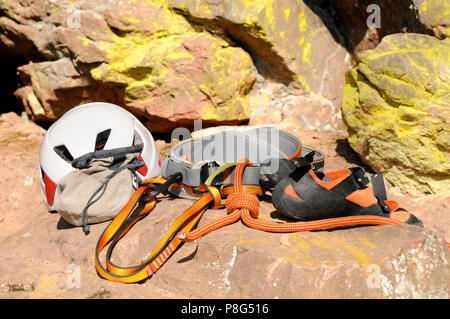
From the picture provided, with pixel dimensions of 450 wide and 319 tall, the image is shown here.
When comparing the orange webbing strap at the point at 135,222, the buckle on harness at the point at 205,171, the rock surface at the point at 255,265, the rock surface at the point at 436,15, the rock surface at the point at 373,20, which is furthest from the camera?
the rock surface at the point at 373,20

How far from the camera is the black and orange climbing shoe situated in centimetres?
207

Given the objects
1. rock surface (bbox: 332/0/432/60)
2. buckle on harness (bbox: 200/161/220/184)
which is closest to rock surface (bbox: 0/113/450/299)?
buckle on harness (bbox: 200/161/220/184)

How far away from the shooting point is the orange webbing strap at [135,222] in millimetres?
1975

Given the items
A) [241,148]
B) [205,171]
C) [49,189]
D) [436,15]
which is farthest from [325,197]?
[436,15]

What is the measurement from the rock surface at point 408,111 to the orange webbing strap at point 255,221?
140 centimetres

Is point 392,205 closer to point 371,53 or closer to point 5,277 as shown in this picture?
point 371,53

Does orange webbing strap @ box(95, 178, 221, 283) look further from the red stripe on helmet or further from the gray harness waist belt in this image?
the red stripe on helmet

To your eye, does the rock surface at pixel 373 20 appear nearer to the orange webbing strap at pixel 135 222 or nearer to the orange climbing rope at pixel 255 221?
the orange climbing rope at pixel 255 221

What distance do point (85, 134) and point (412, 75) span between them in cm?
280

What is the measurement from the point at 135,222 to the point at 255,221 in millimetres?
827

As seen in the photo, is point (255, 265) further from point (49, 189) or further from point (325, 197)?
point (49, 189)

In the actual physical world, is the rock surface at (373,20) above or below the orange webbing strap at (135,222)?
above

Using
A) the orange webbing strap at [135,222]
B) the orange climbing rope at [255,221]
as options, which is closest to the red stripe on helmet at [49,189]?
the orange webbing strap at [135,222]

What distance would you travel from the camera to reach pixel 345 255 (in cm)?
185
